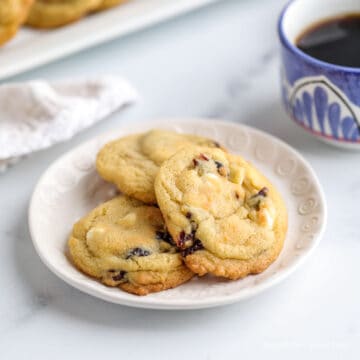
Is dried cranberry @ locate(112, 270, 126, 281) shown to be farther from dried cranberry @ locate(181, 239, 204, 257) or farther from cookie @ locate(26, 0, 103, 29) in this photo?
cookie @ locate(26, 0, 103, 29)

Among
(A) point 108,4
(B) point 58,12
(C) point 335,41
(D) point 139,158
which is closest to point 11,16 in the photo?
(B) point 58,12

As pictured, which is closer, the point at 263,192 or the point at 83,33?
the point at 263,192

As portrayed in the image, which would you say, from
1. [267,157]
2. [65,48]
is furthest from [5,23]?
[267,157]

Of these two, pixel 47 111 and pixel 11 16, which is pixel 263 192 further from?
pixel 11 16

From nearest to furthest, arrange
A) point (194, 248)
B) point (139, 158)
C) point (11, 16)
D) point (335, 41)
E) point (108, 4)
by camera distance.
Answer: point (194, 248) → point (139, 158) → point (335, 41) → point (11, 16) → point (108, 4)

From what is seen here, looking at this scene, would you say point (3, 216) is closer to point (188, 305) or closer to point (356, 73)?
point (188, 305)

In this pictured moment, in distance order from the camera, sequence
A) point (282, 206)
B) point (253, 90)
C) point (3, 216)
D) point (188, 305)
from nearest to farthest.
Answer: point (188, 305), point (282, 206), point (3, 216), point (253, 90)

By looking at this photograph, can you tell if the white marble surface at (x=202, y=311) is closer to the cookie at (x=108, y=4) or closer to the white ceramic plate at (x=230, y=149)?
the white ceramic plate at (x=230, y=149)

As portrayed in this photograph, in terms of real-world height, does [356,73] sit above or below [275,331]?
above
